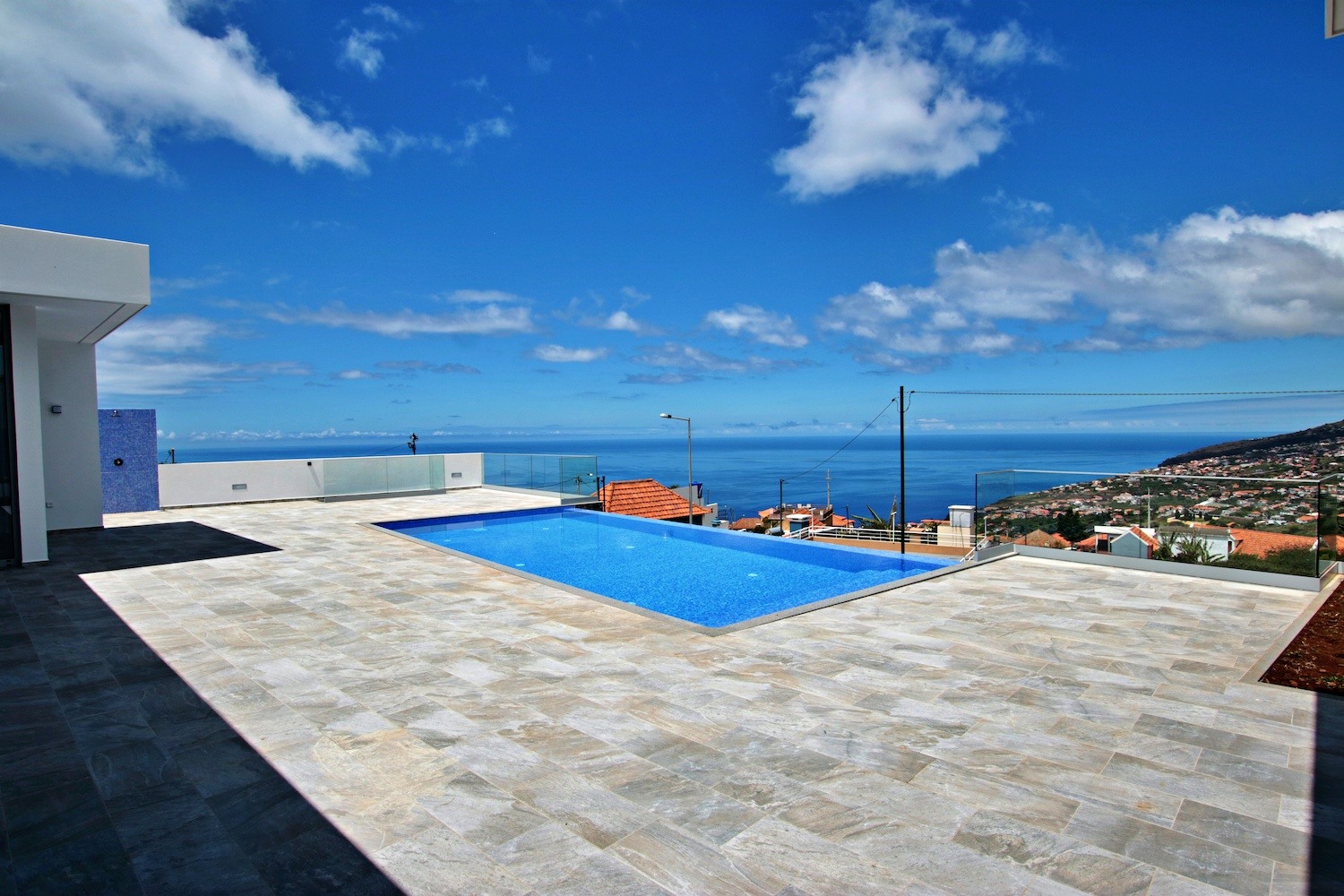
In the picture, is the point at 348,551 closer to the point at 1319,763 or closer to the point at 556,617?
the point at 556,617

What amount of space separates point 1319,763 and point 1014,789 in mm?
1512

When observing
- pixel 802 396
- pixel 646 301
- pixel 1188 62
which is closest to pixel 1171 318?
pixel 802 396

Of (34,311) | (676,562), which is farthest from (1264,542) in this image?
(34,311)

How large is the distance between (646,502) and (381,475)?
25.2 ft

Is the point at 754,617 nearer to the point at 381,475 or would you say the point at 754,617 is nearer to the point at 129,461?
the point at 381,475

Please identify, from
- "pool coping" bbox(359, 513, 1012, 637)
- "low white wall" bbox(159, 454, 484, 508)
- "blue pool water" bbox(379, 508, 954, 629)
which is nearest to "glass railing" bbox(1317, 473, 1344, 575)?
"pool coping" bbox(359, 513, 1012, 637)

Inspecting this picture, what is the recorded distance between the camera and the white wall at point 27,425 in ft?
25.1

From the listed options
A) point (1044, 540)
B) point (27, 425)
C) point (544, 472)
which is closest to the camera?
point (27, 425)

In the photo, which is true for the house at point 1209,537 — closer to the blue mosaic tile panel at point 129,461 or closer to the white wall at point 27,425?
the white wall at point 27,425

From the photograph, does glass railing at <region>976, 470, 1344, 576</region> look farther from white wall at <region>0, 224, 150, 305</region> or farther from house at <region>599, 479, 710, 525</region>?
house at <region>599, 479, 710, 525</region>

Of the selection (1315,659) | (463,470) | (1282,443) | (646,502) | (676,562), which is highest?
(1282,443)

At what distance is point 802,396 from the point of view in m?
159

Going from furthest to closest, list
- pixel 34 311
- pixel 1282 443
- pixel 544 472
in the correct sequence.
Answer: pixel 544 472 → pixel 1282 443 → pixel 34 311

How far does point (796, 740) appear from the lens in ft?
10.9
